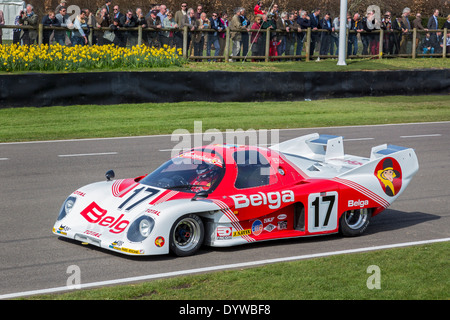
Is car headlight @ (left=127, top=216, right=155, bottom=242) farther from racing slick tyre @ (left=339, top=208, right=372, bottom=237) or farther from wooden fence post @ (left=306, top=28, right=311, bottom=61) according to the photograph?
wooden fence post @ (left=306, top=28, right=311, bottom=61)

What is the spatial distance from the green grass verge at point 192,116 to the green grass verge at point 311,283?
33.0 ft

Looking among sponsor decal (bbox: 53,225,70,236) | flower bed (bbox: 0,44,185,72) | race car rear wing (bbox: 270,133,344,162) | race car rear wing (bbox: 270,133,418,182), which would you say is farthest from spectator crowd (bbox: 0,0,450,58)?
sponsor decal (bbox: 53,225,70,236)

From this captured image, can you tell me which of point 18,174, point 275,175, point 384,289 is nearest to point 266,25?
point 18,174

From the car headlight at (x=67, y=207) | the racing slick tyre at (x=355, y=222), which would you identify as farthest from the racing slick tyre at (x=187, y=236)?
the racing slick tyre at (x=355, y=222)

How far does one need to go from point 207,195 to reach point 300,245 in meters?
1.30

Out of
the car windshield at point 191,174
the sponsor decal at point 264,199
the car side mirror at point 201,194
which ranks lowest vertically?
the sponsor decal at point 264,199

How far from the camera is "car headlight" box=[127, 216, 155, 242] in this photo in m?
7.57

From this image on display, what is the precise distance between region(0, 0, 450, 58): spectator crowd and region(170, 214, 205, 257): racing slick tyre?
52.0 feet

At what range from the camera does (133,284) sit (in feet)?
22.4

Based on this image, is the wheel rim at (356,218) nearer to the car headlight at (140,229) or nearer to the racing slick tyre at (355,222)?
the racing slick tyre at (355,222)

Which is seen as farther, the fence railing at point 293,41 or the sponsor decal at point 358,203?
the fence railing at point 293,41

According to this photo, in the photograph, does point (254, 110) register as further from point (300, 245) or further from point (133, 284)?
point (133, 284)

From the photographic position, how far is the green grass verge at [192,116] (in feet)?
56.7

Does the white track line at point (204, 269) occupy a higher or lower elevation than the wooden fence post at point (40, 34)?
lower
